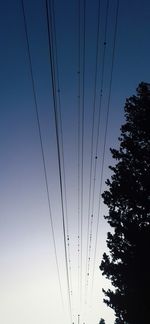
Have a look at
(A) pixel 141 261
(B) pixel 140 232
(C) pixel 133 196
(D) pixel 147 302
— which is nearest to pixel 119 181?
(C) pixel 133 196

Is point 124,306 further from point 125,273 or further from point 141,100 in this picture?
point 141,100

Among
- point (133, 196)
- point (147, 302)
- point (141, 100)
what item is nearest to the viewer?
point (147, 302)

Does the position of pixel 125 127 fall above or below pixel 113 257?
above

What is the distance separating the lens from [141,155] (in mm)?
18234

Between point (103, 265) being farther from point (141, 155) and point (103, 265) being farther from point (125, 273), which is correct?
point (141, 155)

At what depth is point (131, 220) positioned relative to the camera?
17.1m

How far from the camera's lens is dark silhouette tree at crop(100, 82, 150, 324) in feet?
50.7

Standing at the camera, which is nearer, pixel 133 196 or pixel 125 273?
pixel 125 273

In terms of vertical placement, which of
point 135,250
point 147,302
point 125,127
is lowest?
point 147,302

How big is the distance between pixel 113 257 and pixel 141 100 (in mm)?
10247

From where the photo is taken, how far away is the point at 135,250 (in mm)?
16125

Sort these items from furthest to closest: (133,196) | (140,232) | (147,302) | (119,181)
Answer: (119,181) < (133,196) < (140,232) < (147,302)

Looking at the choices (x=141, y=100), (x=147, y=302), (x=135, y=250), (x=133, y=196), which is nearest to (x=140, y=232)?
(x=135, y=250)

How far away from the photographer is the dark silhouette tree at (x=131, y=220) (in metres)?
15.5
